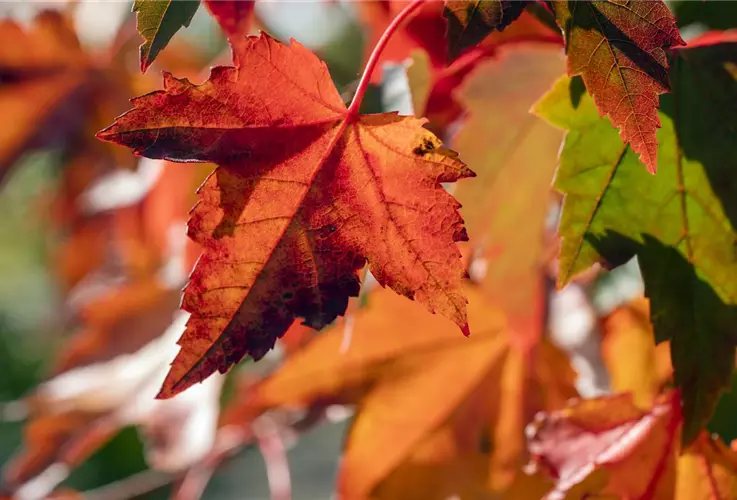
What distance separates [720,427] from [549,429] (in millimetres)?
160

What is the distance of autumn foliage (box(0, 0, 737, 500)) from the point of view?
30 cm

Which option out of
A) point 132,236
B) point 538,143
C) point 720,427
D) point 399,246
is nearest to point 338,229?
point 399,246

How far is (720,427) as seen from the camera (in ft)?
1.65

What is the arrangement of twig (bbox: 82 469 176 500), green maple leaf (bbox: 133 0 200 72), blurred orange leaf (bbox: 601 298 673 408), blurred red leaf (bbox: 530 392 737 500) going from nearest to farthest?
green maple leaf (bbox: 133 0 200 72) < blurred red leaf (bbox: 530 392 737 500) < blurred orange leaf (bbox: 601 298 673 408) < twig (bbox: 82 469 176 500)

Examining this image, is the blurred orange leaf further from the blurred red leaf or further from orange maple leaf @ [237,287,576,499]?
the blurred red leaf

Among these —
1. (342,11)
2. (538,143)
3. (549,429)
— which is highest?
(342,11)

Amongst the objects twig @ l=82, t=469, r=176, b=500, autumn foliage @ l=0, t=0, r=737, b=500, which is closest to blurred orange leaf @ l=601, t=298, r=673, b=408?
autumn foliage @ l=0, t=0, r=737, b=500

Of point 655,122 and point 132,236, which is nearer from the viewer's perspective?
point 655,122

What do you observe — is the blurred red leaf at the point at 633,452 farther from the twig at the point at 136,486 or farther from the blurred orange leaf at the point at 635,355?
the twig at the point at 136,486

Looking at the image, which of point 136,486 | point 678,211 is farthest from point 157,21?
point 136,486

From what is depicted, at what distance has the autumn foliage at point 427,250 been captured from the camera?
299 mm

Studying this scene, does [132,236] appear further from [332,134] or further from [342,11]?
[332,134]

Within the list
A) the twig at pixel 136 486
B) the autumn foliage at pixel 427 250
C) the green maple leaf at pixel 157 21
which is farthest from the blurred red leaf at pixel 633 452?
the twig at pixel 136 486

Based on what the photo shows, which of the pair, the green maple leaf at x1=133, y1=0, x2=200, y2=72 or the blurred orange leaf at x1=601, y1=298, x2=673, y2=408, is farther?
the blurred orange leaf at x1=601, y1=298, x2=673, y2=408
